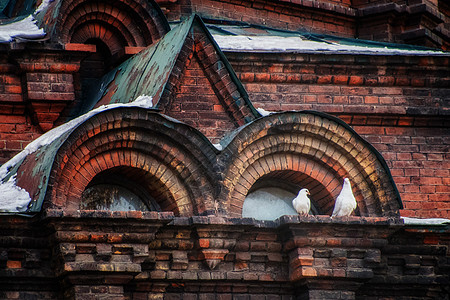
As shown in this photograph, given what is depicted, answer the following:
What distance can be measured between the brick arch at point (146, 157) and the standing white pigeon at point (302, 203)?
2.82 ft

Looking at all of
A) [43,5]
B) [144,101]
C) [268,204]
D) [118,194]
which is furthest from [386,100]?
[43,5]

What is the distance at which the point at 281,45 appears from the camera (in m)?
12.8

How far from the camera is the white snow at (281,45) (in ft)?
40.6

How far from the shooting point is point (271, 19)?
14.8 m

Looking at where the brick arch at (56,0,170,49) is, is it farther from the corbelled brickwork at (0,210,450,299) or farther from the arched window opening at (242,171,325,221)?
the corbelled brickwork at (0,210,450,299)

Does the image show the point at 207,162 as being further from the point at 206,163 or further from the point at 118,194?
the point at 118,194

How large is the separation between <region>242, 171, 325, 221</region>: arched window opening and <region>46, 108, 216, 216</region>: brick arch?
97 centimetres

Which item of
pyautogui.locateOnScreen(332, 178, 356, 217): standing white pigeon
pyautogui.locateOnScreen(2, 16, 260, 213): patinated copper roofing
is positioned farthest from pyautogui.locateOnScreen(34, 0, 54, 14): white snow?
pyautogui.locateOnScreen(332, 178, 356, 217): standing white pigeon

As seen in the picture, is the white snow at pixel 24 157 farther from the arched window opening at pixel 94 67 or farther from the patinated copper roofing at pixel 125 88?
the arched window opening at pixel 94 67

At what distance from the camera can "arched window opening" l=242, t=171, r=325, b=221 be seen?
1127 cm

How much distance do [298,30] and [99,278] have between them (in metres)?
6.37

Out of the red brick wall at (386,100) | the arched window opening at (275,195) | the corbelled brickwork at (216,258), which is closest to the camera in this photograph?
the corbelled brickwork at (216,258)

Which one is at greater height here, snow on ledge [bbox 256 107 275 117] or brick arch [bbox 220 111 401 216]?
snow on ledge [bbox 256 107 275 117]

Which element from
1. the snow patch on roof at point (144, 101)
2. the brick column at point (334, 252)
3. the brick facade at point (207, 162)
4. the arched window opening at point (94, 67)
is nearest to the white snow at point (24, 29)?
the brick facade at point (207, 162)
